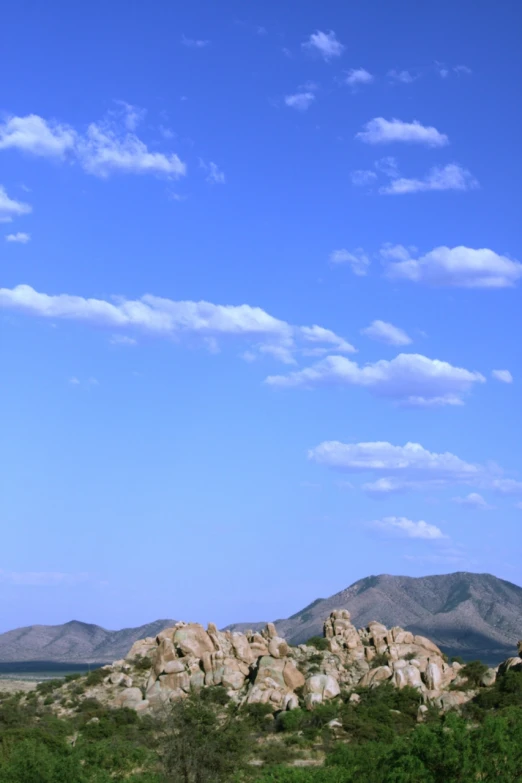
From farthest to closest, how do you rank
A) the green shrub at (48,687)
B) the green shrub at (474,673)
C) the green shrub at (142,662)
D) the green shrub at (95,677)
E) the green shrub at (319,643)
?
the green shrub at (319,643) → the green shrub at (48,687) → the green shrub at (142,662) → the green shrub at (95,677) → the green shrub at (474,673)

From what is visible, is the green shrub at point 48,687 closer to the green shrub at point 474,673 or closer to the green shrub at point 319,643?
the green shrub at point 319,643

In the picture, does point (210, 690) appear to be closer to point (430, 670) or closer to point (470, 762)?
point (430, 670)

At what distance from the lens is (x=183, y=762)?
5088 centimetres

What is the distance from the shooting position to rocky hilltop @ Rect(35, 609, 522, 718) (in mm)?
79938

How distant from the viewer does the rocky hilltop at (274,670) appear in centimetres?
7994

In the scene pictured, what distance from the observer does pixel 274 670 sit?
8275 centimetres

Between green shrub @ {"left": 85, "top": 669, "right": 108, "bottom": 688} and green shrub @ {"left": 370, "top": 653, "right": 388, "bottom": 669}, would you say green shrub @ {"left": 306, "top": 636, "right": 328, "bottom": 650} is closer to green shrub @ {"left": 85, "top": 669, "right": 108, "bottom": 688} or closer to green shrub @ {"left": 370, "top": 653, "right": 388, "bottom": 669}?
green shrub @ {"left": 370, "top": 653, "right": 388, "bottom": 669}

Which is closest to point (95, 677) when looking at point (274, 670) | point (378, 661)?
point (274, 670)

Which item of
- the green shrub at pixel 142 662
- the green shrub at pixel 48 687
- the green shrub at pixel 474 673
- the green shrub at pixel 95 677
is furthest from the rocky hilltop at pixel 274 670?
the green shrub at pixel 48 687

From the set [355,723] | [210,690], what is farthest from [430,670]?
[210,690]

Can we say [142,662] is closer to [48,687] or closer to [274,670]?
[48,687]

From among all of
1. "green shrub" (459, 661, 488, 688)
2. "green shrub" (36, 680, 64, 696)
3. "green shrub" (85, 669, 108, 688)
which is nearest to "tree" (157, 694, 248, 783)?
"green shrub" (459, 661, 488, 688)

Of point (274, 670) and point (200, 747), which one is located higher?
point (274, 670)

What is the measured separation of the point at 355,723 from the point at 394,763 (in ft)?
104
